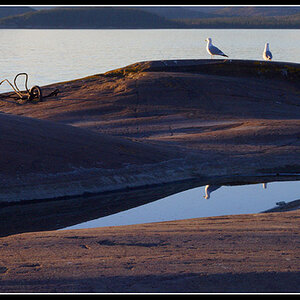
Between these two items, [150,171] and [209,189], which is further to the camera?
[150,171]

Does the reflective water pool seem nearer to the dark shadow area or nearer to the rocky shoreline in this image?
the rocky shoreline

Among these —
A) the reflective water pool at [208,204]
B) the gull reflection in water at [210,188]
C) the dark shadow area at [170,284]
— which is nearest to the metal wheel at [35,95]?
the gull reflection in water at [210,188]

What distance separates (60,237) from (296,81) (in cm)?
1797

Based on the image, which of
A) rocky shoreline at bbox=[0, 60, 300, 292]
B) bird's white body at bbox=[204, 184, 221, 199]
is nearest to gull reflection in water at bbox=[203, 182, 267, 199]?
bird's white body at bbox=[204, 184, 221, 199]

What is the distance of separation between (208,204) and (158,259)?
18.0 ft

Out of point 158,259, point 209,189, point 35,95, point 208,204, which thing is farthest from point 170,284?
point 35,95

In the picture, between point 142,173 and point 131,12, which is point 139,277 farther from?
point 131,12

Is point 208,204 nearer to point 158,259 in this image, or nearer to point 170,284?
point 158,259

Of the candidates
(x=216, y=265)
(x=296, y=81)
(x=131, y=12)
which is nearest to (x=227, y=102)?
(x=296, y=81)

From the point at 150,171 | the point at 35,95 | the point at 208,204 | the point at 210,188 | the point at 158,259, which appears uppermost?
the point at 158,259

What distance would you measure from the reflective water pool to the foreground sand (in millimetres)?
2076

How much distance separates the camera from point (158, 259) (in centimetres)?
688

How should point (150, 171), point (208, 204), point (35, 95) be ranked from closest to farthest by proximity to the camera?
point (208, 204) → point (150, 171) → point (35, 95)

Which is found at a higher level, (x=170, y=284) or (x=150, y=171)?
(x=170, y=284)
